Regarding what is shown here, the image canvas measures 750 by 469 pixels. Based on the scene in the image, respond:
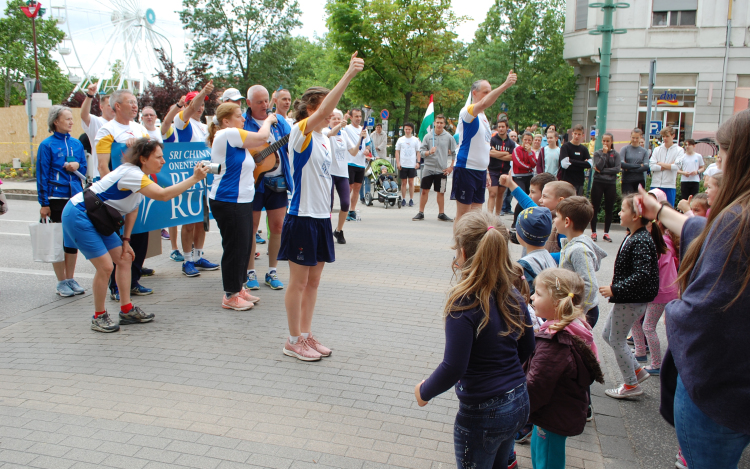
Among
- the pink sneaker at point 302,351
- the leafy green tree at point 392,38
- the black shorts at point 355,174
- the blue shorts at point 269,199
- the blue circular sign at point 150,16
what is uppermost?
the blue circular sign at point 150,16

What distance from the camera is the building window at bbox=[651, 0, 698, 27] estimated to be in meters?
30.8

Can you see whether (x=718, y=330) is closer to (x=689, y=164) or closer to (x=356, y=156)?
(x=356, y=156)

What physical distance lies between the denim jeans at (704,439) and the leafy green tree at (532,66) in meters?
37.6

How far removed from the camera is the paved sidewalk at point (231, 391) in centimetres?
324

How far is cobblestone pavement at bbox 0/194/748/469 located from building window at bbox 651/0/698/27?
31485 millimetres

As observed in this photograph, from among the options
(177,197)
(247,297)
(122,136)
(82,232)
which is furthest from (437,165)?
(82,232)

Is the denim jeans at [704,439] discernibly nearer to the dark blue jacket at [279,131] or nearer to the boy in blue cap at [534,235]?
the boy in blue cap at [534,235]

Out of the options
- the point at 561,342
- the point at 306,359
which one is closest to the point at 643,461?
the point at 561,342

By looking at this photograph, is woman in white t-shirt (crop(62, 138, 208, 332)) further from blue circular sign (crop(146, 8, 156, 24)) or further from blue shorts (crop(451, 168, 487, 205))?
blue circular sign (crop(146, 8, 156, 24))

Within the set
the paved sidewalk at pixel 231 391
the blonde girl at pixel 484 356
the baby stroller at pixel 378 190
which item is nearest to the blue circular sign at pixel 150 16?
the baby stroller at pixel 378 190

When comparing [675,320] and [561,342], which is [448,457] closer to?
[561,342]

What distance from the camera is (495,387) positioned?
2.40m

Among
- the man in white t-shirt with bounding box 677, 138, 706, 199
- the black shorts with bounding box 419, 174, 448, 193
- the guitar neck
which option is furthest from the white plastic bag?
the man in white t-shirt with bounding box 677, 138, 706, 199

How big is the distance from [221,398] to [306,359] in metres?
0.82
